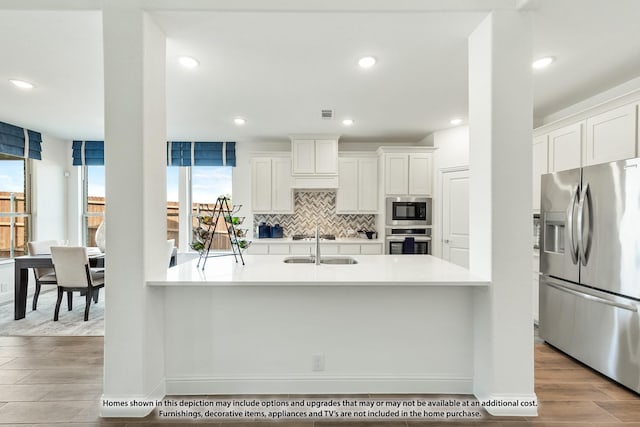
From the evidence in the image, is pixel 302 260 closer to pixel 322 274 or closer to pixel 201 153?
pixel 322 274

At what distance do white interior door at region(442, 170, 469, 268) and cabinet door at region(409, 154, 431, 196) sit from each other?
26cm

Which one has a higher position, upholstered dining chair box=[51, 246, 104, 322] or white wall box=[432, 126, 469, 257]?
white wall box=[432, 126, 469, 257]

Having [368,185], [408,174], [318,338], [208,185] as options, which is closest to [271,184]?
[208,185]

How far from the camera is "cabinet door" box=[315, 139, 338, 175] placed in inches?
201

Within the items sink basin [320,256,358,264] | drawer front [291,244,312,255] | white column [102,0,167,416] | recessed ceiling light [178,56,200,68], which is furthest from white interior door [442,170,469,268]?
white column [102,0,167,416]

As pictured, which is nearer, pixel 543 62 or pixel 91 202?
pixel 543 62

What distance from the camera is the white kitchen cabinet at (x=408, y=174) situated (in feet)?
16.4

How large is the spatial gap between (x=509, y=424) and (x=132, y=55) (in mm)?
3127

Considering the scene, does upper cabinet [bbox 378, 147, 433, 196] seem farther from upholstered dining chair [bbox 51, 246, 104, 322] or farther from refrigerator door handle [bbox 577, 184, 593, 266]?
upholstered dining chair [bbox 51, 246, 104, 322]

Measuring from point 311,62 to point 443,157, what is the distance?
2888mm

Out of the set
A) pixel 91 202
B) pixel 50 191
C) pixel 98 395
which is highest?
pixel 50 191

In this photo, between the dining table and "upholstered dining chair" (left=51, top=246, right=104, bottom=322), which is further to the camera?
the dining table

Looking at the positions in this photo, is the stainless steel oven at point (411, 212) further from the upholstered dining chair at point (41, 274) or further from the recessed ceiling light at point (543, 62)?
the upholstered dining chair at point (41, 274)

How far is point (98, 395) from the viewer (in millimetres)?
2273
